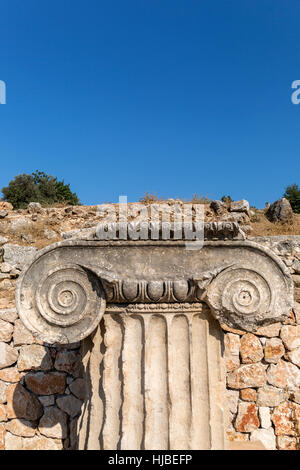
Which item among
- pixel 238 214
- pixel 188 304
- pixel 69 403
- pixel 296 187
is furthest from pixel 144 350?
pixel 296 187

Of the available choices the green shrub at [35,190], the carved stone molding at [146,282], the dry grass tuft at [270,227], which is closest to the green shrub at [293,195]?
the dry grass tuft at [270,227]

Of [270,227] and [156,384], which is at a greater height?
[270,227]

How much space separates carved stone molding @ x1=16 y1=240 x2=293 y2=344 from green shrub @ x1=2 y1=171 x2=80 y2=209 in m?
12.7

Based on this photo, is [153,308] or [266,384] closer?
[153,308]

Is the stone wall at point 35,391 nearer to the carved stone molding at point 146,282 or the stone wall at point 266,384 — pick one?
the stone wall at point 266,384

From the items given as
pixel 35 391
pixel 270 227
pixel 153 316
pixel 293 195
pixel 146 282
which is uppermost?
pixel 293 195

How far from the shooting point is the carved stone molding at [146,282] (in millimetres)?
1913

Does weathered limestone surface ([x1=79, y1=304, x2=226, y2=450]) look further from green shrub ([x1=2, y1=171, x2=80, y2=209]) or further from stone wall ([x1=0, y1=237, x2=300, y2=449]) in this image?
green shrub ([x1=2, y1=171, x2=80, y2=209])

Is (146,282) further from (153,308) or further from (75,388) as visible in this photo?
(75,388)

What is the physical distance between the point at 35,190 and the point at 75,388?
1305 centimetres

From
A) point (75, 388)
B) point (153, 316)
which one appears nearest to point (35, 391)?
point (75, 388)

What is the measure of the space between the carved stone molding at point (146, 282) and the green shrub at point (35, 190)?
1271 cm

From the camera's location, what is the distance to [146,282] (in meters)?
1.90

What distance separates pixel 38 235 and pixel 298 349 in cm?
511
